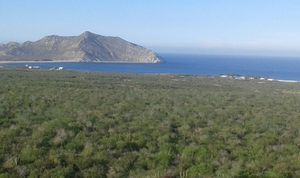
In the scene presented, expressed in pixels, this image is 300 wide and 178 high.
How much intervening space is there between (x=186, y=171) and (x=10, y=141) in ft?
15.2

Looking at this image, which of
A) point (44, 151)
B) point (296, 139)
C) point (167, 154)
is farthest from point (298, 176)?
point (44, 151)

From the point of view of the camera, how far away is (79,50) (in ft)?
518

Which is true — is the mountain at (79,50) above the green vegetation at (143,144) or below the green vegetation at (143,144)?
above

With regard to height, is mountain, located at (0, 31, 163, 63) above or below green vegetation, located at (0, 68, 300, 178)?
above

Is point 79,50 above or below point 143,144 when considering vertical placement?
above

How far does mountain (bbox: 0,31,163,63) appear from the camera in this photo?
148875mm

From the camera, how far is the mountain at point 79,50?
14888 centimetres

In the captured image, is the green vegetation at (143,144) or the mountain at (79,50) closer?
the green vegetation at (143,144)

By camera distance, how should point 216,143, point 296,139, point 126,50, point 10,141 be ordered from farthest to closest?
point 126,50, point 296,139, point 216,143, point 10,141

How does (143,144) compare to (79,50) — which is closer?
(143,144)

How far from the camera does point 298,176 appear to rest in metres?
6.05

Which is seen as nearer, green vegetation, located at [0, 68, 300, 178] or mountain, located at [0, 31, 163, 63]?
green vegetation, located at [0, 68, 300, 178]

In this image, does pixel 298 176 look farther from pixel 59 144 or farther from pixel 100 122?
pixel 100 122

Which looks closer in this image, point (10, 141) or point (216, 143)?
point (10, 141)
